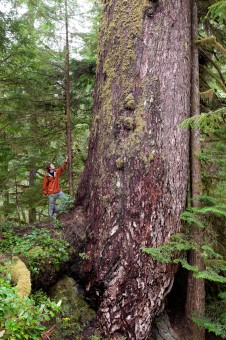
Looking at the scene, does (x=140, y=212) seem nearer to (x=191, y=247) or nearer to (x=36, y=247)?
(x=191, y=247)

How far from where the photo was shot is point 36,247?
487cm

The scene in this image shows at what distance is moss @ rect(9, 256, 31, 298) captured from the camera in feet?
11.9

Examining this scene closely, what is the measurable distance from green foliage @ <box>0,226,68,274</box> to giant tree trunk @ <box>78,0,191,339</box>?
0.56 m

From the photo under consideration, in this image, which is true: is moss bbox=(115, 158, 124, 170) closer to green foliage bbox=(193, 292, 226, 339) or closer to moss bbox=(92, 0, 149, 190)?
moss bbox=(92, 0, 149, 190)

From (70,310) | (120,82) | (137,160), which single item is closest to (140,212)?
(137,160)

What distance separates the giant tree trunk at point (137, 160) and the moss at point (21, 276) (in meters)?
1.12

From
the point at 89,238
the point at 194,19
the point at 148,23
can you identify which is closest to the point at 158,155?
the point at 89,238

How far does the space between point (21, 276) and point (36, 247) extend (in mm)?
972

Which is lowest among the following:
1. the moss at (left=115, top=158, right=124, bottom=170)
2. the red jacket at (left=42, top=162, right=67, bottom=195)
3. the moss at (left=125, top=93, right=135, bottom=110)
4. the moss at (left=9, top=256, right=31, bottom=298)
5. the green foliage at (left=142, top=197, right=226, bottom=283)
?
the moss at (left=9, top=256, right=31, bottom=298)

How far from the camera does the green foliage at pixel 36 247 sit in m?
4.64

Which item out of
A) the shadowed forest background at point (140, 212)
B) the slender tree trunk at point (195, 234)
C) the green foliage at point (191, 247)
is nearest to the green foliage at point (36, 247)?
the shadowed forest background at point (140, 212)

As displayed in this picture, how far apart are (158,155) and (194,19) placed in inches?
108

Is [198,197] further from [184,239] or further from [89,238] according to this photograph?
[89,238]

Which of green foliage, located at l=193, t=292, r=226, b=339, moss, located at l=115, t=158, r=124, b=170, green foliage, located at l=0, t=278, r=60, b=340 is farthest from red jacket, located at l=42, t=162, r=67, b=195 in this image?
green foliage, located at l=0, t=278, r=60, b=340
